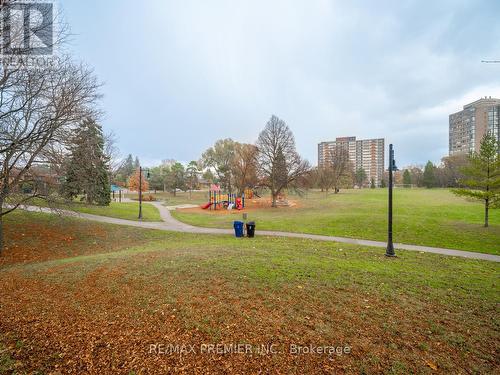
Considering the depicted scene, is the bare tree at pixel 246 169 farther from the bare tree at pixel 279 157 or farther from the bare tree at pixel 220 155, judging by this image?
the bare tree at pixel 220 155

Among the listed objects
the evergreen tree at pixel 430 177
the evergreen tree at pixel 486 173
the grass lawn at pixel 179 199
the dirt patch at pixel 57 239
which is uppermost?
the evergreen tree at pixel 430 177

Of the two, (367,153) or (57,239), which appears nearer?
(57,239)

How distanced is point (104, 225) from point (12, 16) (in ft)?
38.6

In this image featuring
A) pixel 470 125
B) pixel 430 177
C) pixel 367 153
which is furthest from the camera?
pixel 367 153

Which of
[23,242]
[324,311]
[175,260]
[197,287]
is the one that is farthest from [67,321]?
[23,242]

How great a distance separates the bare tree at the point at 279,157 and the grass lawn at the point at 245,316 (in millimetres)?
23088

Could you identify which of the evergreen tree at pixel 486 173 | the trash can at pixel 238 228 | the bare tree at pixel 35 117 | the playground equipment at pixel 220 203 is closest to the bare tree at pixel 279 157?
the playground equipment at pixel 220 203

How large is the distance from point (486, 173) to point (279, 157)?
19.5 metres

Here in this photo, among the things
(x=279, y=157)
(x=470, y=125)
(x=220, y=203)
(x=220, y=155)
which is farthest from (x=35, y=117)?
(x=470, y=125)

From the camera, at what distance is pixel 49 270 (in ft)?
22.6

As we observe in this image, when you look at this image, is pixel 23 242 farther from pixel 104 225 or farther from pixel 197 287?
pixel 197 287

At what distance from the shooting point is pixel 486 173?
15.4 m

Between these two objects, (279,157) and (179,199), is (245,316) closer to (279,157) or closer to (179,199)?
(279,157)

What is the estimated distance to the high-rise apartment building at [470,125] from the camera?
8694 centimetres
